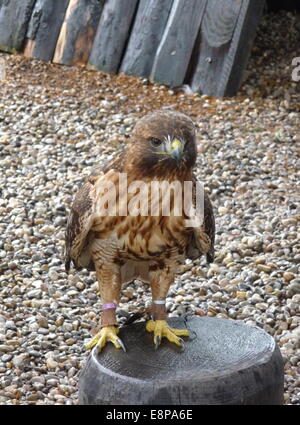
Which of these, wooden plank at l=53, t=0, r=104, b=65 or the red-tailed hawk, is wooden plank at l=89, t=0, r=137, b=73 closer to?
wooden plank at l=53, t=0, r=104, b=65

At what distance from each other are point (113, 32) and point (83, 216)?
454cm

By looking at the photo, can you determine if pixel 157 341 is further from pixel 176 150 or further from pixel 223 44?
pixel 223 44

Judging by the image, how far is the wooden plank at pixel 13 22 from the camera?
316 inches

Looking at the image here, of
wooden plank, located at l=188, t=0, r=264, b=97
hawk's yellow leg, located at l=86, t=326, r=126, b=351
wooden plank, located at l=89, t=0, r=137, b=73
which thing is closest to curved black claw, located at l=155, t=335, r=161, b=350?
hawk's yellow leg, located at l=86, t=326, r=126, b=351

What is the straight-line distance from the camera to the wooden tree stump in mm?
3145

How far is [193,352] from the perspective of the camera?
137 inches

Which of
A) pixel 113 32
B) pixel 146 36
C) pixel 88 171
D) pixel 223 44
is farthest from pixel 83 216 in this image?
pixel 113 32

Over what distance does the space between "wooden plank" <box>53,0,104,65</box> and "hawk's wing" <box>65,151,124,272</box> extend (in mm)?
4439

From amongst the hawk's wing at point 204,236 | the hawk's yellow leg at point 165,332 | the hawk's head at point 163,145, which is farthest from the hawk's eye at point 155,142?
the hawk's yellow leg at point 165,332

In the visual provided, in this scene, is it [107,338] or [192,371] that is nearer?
[192,371]

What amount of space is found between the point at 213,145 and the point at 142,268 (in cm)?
335

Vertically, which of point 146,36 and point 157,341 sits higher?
point 146,36

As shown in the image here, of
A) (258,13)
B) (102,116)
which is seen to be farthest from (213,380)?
(258,13)

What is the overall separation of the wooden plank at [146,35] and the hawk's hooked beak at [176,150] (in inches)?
181
